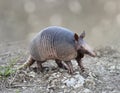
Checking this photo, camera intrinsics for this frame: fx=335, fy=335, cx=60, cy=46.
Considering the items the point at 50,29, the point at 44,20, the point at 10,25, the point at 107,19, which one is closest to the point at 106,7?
the point at 107,19

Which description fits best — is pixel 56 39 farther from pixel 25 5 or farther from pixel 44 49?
pixel 25 5

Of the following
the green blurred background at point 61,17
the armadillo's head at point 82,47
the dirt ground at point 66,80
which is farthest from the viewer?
the green blurred background at point 61,17

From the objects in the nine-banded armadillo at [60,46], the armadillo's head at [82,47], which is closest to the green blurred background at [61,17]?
the nine-banded armadillo at [60,46]

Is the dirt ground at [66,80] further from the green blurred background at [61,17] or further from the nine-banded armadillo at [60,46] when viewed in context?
the green blurred background at [61,17]

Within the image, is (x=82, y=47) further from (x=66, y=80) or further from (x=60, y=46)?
(x=66, y=80)

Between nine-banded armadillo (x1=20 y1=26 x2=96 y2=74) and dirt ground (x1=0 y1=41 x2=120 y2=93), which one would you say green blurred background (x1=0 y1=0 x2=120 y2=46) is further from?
nine-banded armadillo (x1=20 y1=26 x2=96 y2=74)

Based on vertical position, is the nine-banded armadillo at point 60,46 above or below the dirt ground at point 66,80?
above

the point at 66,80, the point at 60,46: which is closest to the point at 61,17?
the point at 60,46
